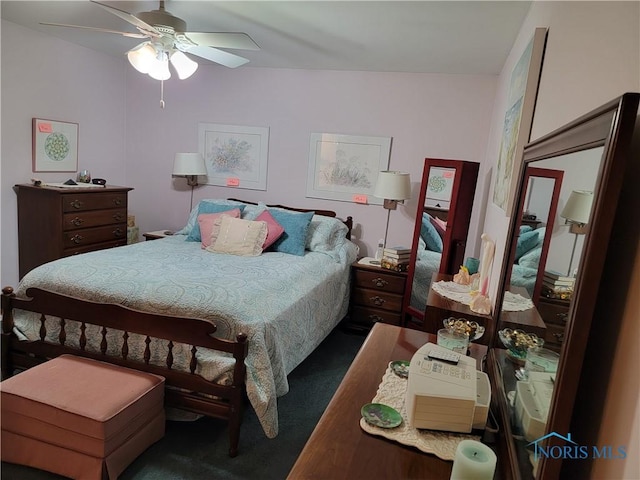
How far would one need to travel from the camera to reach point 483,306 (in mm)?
2141

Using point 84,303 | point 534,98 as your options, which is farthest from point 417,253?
point 84,303

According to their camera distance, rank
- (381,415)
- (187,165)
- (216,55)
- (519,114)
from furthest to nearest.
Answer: (187,165) < (216,55) < (519,114) < (381,415)

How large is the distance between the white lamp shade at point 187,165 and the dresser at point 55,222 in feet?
2.21

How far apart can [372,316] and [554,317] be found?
9.54ft

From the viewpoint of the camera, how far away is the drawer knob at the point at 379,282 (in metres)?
3.60

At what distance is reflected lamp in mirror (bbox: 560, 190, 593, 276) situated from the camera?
2.19ft

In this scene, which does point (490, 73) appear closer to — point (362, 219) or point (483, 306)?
point (362, 219)

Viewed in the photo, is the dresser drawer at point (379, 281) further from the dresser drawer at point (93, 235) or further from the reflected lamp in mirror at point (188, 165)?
the dresser drawer at point (93, 235)

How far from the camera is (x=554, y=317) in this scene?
795mm

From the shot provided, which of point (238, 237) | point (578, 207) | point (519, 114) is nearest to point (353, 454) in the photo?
point (578, 207)

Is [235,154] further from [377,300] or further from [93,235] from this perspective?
[377,300]

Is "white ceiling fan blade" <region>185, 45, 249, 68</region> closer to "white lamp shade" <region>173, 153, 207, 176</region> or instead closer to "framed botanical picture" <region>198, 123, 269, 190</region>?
"framed botanical picture" <region>198, 123, 269, 190</region>

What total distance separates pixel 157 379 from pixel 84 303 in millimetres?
564

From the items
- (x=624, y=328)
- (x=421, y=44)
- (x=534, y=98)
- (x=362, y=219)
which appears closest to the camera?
(x=624, y=328)
